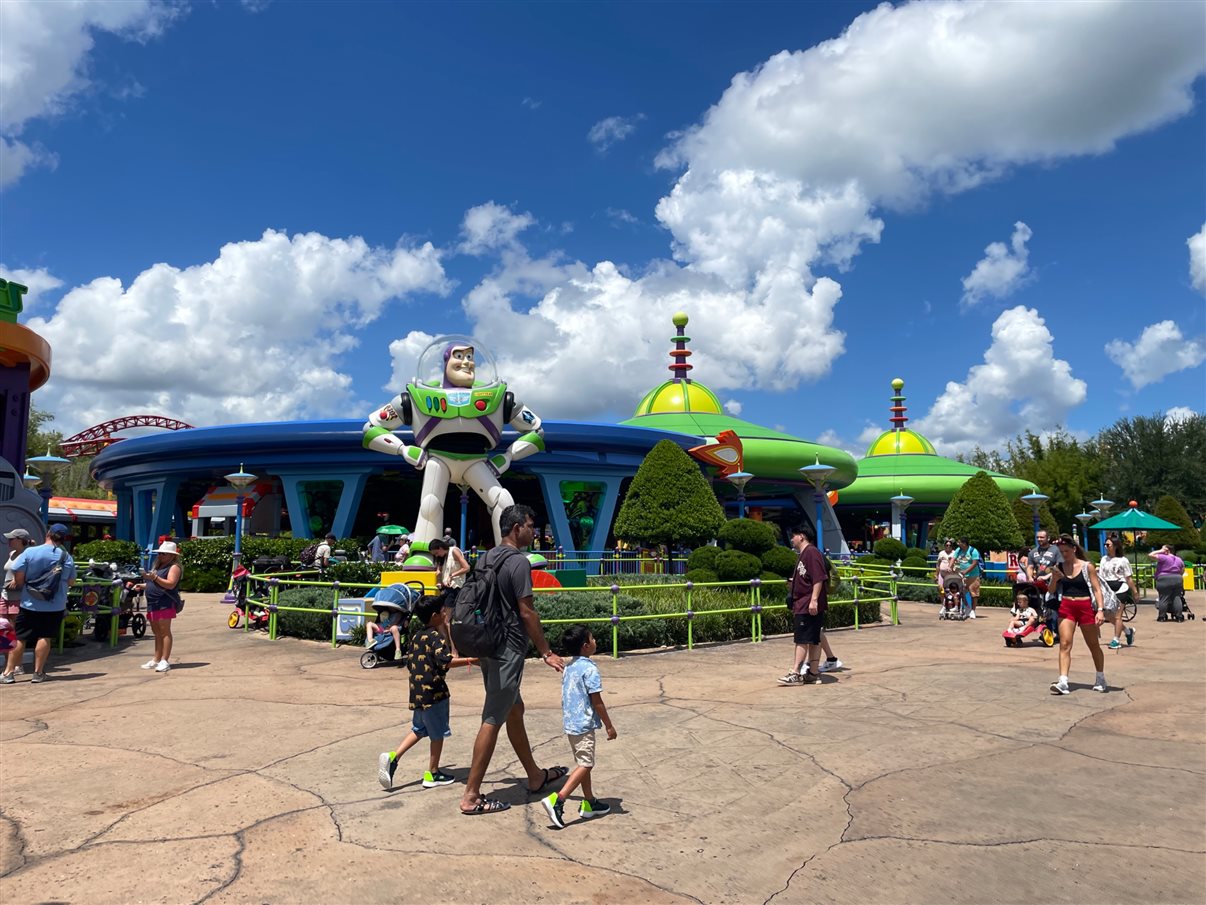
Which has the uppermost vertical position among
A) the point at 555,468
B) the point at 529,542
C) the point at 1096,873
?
the point at 555,468

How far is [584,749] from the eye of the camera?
459cm

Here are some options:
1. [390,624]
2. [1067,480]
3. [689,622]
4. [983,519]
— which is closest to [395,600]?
[390,624]

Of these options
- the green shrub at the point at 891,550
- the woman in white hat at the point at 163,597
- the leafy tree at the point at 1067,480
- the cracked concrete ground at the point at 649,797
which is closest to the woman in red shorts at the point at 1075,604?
the cracked concrete ground at the point at 649,797

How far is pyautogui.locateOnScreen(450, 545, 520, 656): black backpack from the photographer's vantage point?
4.55 m

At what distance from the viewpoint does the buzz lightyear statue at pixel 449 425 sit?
17.2 meters

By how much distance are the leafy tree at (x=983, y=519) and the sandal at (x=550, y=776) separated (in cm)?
2059

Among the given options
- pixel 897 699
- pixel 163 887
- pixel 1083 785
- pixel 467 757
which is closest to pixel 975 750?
pixel 1083 785

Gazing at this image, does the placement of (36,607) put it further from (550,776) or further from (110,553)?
(110,553)

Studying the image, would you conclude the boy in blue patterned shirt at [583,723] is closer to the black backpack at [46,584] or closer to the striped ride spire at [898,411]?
the black backpack at [46,584]

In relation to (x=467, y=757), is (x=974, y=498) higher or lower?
higher

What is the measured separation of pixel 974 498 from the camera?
23.5 metres

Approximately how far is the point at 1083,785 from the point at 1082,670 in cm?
500

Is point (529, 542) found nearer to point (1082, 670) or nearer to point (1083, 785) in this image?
point (1083, 785)

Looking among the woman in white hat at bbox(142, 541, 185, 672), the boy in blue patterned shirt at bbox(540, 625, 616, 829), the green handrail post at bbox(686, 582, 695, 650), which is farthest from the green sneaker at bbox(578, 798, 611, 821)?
the green handrail post at bbox(686, 582, 695, 650)
